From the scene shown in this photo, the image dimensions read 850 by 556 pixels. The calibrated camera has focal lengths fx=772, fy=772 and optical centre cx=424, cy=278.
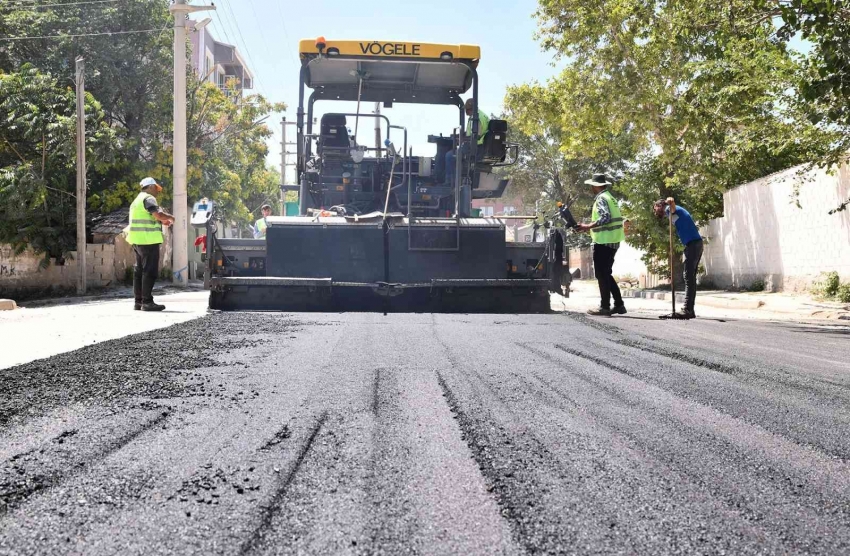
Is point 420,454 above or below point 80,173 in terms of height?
below

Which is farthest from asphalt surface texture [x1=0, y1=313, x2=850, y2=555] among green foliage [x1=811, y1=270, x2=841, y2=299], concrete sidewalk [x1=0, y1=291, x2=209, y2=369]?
green foliage [x1=811, y1=270, x2=841, y2=299]

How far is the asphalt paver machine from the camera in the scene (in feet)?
27.1

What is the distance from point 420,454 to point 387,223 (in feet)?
18.7

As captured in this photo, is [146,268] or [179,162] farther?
[179,162]

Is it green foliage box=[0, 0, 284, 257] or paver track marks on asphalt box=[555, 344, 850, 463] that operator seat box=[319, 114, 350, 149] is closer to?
paver track marks on asphalt box=[555, 344, 850, 463]

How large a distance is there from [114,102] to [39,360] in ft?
61.6

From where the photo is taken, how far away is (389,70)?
8961 millimetres

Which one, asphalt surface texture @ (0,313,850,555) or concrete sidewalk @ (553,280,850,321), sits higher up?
concrete sidewalk @ (553,280,850,321)

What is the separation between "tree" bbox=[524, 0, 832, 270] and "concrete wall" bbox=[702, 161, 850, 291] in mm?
672

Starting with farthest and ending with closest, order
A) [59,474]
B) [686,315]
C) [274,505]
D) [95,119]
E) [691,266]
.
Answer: [95,119], [686,315], [691,266], [59,474], [274,505]

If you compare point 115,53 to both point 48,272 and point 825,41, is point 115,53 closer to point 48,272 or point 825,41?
point 48,272

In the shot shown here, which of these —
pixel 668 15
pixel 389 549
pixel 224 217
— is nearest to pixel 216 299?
pixel 389 549

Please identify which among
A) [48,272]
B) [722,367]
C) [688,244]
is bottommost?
[722,367]

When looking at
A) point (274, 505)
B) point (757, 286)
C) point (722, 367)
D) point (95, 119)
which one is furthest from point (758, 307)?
point (95, 119)
